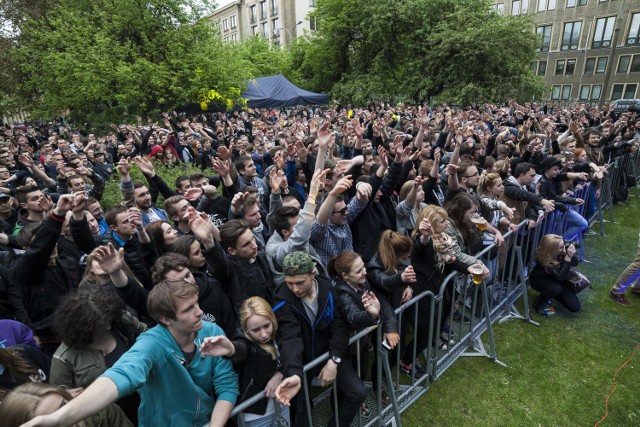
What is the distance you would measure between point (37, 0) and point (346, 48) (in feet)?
66.4

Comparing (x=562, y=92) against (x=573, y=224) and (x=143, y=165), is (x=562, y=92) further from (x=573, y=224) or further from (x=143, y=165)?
(x=143, y=165)

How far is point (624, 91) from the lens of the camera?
39844mm

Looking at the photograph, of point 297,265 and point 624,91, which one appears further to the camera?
point 624,91

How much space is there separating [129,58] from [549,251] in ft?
51.5

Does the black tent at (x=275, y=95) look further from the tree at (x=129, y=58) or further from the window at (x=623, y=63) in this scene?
the window at (x=623, y=63)

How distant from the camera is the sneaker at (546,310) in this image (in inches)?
205

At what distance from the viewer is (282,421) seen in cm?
237

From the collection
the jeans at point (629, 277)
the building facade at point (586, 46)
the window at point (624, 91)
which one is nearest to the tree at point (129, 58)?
the jeans at point (629, 277)

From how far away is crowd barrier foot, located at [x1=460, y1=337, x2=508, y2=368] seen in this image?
4.36m

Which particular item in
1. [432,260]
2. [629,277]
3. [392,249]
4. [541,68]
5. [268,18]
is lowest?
[629,277]

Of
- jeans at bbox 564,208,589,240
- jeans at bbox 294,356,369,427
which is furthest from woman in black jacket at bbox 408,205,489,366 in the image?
jeans at bbox 564,208,589,240

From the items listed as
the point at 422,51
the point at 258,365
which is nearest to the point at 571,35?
the point at 422,51

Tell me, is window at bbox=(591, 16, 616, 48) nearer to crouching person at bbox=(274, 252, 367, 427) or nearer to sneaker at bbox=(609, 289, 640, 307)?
sneaker at bbox=(609, 289, 640, 307)

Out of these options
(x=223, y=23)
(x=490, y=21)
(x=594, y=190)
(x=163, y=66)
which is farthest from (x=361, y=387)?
(x=223, y=23)
